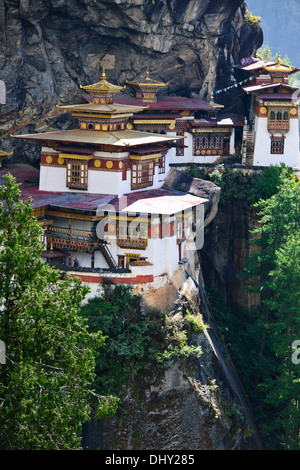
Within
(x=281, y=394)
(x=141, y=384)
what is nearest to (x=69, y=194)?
(x=141, y=384)

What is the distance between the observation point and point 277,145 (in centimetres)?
5572

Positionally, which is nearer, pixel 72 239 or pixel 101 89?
pixel 72 239

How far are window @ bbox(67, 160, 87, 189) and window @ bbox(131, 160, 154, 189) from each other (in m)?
2.48

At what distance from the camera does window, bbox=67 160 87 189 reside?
1874 inches

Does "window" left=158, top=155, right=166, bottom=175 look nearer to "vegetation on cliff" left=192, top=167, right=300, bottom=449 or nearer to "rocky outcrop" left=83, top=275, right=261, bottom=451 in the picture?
"vegetation on cliff" left=192, top=167, right=300, bottom=449

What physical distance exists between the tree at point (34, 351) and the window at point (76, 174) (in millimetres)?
15391

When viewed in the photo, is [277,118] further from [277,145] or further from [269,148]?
[269,148]

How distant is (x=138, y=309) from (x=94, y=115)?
11.2 meters

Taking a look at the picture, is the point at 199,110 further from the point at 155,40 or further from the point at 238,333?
the point at 238,333

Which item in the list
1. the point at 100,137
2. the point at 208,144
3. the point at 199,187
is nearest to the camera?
the point at 100,137

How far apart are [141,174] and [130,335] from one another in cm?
1001

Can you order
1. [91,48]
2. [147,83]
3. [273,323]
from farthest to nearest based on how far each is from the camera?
1. [147,83]
2. [91,48]
3. [273,323]

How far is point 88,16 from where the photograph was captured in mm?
52250

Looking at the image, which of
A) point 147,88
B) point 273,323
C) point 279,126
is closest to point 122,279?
point 273,323
